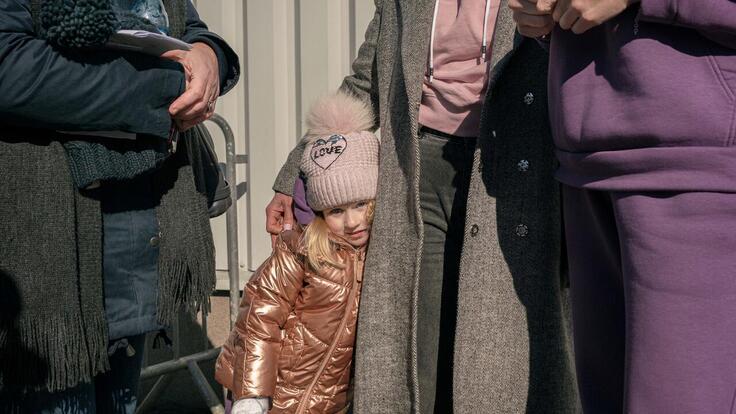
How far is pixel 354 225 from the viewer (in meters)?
2.05

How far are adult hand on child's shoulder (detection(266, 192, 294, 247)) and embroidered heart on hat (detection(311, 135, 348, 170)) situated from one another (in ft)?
0.64

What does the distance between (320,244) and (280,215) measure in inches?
10.0

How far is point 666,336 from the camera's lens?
118cm

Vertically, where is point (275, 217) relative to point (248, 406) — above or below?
above

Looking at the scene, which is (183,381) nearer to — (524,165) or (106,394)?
(106,394)

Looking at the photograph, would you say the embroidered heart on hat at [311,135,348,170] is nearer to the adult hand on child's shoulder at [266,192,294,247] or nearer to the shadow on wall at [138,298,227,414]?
the adult hand on child's shoulder at [266,192,294,247]

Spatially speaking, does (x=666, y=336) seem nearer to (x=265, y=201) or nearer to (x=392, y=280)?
(x=392, y=280)

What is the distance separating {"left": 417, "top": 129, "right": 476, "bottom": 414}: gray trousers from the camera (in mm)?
1895

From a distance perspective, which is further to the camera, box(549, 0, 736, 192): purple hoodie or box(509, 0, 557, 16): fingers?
box(509, 0, 557, 16): fingers

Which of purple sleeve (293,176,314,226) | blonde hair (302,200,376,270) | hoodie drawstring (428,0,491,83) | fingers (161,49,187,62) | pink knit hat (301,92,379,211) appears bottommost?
blonde hair (302,200,376,270)

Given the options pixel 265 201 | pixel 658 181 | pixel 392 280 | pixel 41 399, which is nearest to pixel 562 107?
pixel 658 181

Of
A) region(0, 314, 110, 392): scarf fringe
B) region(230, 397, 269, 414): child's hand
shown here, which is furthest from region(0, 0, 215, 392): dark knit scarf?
region(230, 397, 269, 414): child's hand

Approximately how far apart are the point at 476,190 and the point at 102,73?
2.85 ft

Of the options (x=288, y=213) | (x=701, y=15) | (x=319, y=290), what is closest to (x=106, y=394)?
(x=319, y=290)
